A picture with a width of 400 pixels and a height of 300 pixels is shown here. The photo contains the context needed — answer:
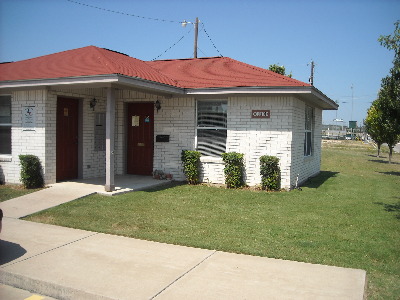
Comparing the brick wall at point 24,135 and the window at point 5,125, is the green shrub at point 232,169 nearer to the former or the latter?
the brick wall at point 24,135

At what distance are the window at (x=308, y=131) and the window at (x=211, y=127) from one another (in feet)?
10.8

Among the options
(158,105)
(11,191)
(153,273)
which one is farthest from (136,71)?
(153,273)

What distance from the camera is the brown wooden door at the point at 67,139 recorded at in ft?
34.2

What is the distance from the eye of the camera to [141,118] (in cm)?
1206

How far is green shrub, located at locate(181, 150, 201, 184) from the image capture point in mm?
10945

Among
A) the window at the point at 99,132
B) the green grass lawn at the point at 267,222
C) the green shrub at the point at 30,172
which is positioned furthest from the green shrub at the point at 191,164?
the green shrub at the point at 30,172

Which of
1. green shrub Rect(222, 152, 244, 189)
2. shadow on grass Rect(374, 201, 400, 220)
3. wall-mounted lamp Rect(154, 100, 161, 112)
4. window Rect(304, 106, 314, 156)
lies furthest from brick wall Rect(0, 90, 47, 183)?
shadow on grass Rect(374, 201, 400, 220)

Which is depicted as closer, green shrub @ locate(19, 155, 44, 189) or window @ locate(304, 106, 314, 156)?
green shrub @ locate(19, 155, 44, 189)

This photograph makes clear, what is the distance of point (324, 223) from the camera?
6.98m

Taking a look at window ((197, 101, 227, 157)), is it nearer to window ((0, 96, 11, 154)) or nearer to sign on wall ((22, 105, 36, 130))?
sign on wall ((22, 105, 36, 130))

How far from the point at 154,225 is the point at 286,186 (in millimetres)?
5107

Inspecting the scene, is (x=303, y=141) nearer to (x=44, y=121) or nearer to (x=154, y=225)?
(x=154, y=225)

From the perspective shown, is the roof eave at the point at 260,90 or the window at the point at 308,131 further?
the window at the point at 308,131

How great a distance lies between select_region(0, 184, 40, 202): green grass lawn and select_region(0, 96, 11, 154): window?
122cm
